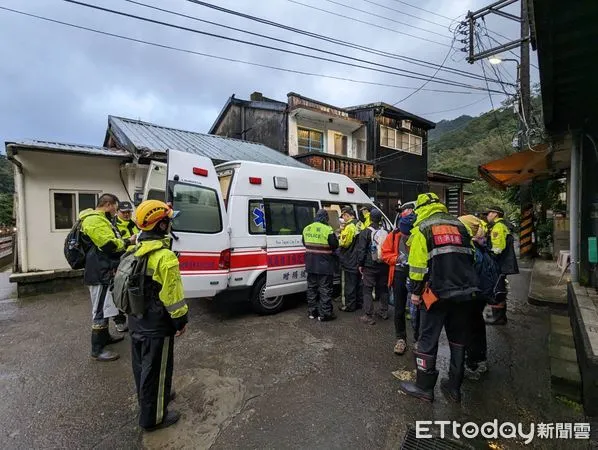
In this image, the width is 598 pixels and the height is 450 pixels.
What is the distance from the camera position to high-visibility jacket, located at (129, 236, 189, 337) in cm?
232

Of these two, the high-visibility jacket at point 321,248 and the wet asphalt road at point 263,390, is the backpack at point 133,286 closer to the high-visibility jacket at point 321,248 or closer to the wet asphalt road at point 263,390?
the wet asphalt road at point 263,390

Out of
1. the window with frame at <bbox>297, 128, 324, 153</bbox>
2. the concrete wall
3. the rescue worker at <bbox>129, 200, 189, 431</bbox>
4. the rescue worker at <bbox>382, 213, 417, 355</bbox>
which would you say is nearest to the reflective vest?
the rescue worker at <bbox>382, 213, 417, 355</bbox>

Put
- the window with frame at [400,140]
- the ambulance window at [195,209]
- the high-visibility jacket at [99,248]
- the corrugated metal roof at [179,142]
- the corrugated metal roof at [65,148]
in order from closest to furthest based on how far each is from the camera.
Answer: the high-visibility jacket at [99,248] < the ambulance window at [195,209] < the corrugated metal roof at [65,148] < the corrugated metal roof at [179,142] < the window with frame at [400,140]

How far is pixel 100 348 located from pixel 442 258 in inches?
151

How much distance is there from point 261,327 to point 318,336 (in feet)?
2.84

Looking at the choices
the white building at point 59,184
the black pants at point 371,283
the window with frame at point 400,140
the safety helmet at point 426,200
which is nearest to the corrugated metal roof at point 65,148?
the white building at point 59,184

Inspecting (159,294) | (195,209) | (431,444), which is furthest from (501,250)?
(159,294)

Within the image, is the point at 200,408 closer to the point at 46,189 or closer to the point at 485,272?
the point at 485,272

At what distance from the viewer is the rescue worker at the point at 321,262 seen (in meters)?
4.76

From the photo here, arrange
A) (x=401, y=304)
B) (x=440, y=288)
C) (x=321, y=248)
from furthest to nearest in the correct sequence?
(x=321, y=248) → (x=401, y=304) → (x=440, y=288)

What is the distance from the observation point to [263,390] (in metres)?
3.05

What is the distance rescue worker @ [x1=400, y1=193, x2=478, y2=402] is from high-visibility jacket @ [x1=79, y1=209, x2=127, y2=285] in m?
3.24

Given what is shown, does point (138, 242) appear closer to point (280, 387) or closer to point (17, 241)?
point (280, 387)

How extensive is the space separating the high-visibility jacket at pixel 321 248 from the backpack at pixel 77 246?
285 centimetres
